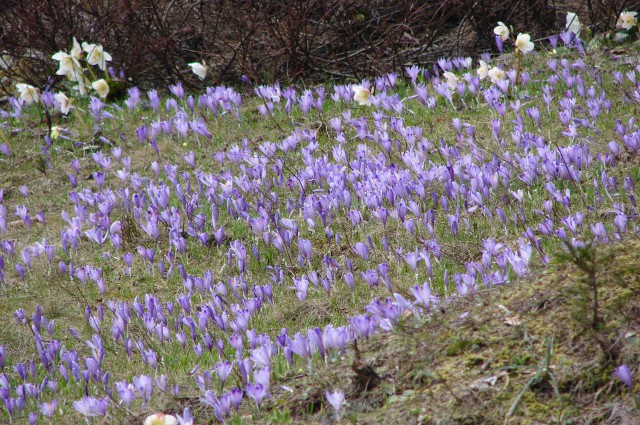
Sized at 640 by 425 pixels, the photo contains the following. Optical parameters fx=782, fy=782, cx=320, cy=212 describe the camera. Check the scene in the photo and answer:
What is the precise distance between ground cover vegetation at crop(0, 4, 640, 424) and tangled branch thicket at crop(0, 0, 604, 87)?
0.34 metres

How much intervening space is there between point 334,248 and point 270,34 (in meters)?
4.07

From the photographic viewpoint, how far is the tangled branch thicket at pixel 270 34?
8242 mm

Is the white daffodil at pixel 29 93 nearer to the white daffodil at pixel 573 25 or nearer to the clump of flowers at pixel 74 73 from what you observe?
the clump of flowers at pixel 74 73

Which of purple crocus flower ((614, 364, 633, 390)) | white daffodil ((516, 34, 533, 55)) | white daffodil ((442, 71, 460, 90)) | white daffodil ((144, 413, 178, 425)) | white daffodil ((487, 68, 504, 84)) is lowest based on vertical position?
purple crocus flower ((614, 364, 633, 390))

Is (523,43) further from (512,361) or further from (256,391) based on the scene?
(256,391)

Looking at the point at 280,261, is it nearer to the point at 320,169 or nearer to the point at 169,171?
the point at 320,169

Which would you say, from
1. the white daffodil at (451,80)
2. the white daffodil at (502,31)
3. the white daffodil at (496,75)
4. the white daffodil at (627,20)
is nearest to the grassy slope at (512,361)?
the white daffodil at (496,75)

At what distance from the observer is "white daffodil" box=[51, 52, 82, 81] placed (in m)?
7.48

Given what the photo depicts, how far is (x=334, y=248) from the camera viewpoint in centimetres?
495

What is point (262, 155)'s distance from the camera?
6.43 meters

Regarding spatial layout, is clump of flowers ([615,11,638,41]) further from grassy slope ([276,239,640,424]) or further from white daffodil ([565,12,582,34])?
grassy slope ([276,239,640,424])

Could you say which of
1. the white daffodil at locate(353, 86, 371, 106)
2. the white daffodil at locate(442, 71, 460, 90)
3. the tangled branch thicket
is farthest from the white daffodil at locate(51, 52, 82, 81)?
the white daffodil at locate(442, 71, 460, 90)

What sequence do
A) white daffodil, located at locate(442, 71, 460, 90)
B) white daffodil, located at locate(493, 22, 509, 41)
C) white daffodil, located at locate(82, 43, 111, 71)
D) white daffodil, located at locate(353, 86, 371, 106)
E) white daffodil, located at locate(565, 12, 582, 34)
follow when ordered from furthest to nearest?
white daffodil, located at locate(82, 43, 111, 71), white daffodil, located at locate(565, 12, 582, 34), white daffodil, located at locate(493, 22, 509, 41), white daffodil, located at locate(442, 71, 460, 90), white daffodil, located at locate(353, 86, 371, 106)

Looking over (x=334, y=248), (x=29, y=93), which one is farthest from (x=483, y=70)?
(x=29, y=93)
